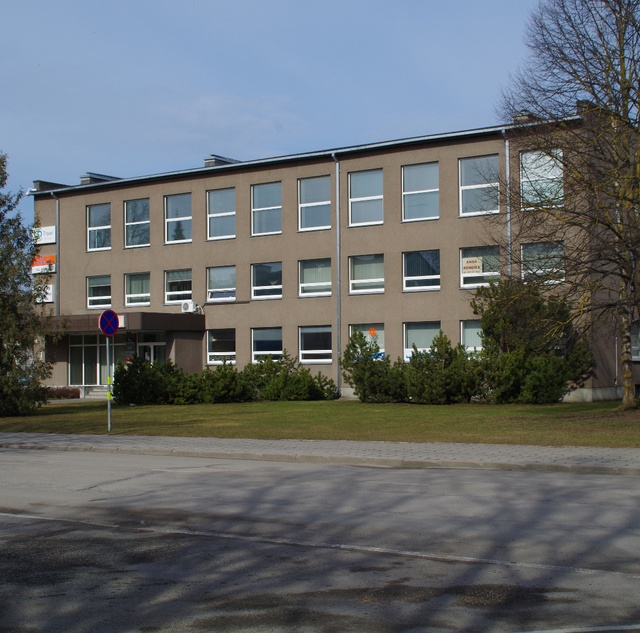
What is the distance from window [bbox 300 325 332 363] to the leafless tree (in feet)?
55.7

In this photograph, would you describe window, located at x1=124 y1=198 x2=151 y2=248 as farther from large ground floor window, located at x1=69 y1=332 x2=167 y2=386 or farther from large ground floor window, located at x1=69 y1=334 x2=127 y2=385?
large ground floor window, located at x1=69 y1=334 x2=127 y2=385

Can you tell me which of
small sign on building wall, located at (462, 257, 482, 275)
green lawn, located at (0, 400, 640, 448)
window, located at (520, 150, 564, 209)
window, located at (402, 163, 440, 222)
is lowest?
green lawn, located at (0, 400, 640, 448)

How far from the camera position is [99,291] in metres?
46.3

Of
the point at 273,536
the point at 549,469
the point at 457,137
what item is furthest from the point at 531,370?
the point at 273,536

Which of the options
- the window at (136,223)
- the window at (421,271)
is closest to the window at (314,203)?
the window at (421,271)

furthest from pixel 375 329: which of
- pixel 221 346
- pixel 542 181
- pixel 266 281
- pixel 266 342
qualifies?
pixel 542 181

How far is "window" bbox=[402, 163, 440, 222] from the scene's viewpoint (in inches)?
1494

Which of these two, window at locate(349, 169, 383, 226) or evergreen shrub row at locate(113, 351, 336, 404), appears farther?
window at locate(349, 169, 383, 226)

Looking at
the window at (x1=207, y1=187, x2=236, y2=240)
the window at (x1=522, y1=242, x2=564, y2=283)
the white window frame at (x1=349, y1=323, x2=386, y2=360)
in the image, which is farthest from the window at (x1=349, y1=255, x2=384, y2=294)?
the window at (x1=522, y1=242, x2=564, y2=283)

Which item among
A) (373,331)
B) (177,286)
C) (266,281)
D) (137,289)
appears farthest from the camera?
(137,289)

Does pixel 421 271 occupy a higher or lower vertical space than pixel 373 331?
higher

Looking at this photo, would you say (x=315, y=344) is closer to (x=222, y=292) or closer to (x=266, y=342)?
(x=266, y=342)

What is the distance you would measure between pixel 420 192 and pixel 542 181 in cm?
1267

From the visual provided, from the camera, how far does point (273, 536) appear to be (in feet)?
28.4
